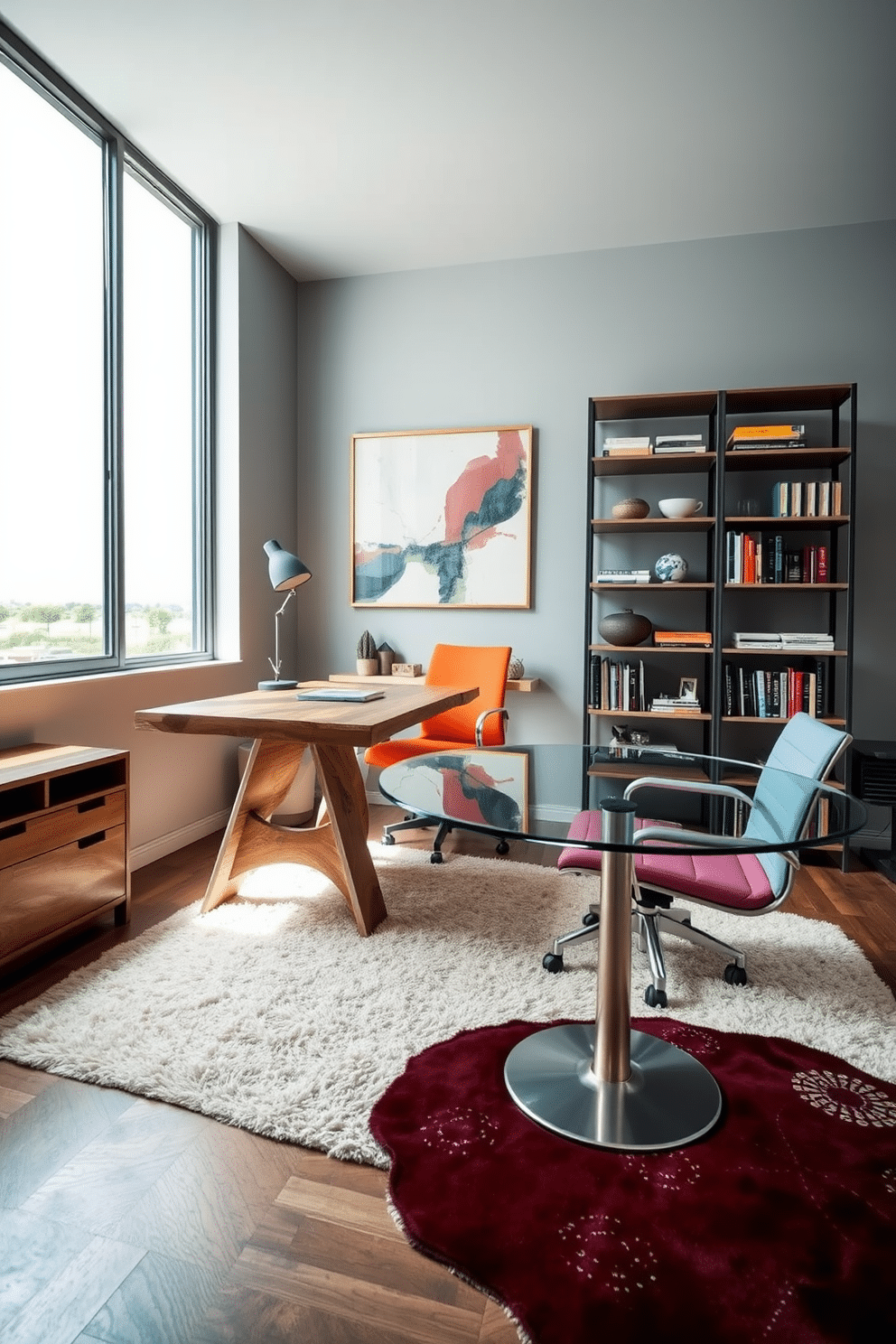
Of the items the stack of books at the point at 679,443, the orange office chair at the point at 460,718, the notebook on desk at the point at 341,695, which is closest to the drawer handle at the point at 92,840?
the notebook on desk at the point at 341,695

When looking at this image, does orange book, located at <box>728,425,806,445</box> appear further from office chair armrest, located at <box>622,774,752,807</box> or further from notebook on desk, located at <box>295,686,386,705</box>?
office chair armrest, located at <box>622,774,752,807</box>

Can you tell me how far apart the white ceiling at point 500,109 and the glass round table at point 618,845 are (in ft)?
8.31

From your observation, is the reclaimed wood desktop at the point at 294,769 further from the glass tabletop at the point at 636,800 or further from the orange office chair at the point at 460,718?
the orange office chair at the point at 460,718

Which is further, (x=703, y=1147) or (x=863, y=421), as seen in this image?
(x=863, y=421)

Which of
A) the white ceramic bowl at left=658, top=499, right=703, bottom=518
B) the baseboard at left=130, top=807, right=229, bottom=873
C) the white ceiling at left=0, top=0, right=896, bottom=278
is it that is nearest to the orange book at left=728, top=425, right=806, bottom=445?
the white ceramic bowl at left=658, top=499, right=703, bottom=518

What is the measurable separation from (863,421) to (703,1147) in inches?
138

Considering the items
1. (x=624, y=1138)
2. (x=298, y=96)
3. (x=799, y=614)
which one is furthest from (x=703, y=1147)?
(x=298, y=96)

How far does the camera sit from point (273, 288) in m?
4.34

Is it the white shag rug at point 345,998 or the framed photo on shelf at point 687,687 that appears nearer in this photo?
the white shag rug at point 345,998

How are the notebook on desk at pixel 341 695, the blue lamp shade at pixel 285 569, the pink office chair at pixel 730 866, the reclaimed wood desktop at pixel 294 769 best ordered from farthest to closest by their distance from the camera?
1. the blue lamp shade at pixel 285 569
2. the notebook on desk at pixel 341 695
3. the reclaimed wood desktop at pixel 294 769
4. the pink office chair at pixel 730 866

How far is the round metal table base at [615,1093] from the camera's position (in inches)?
61.4

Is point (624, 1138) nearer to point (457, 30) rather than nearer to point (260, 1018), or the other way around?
point (260, 1018)

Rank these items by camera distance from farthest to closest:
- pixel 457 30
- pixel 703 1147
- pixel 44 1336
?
pixel 457 30, pixel 703 1147, pixel 44 1336

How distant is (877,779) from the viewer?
132 inches
